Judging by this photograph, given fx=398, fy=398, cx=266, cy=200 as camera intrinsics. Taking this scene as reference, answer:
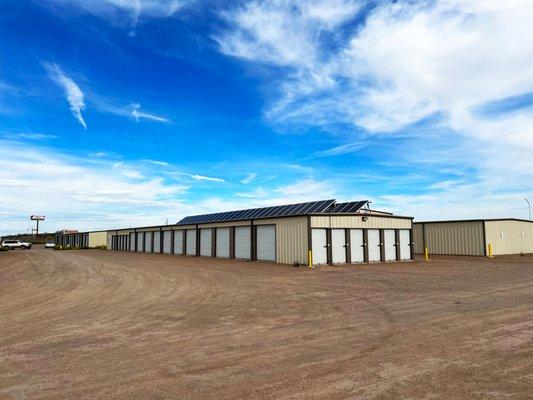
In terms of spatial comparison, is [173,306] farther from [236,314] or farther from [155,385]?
[155,385]

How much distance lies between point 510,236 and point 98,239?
242ft

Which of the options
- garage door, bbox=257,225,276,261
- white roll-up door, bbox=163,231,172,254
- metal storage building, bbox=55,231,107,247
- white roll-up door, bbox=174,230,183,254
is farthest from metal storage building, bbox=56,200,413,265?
metal storage building, bbox=55,231,107,247

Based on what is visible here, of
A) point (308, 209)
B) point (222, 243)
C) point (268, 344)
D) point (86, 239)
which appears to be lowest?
point (268, 344)

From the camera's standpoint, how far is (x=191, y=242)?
140ft

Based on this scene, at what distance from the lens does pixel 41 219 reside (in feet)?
395

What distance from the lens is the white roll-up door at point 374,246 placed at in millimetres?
30672

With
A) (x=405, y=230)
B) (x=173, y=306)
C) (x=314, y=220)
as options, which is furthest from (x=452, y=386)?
(x=405, y=230)

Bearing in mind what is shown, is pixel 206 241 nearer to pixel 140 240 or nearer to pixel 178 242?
pixel 178 242

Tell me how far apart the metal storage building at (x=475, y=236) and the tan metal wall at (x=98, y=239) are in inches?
2498

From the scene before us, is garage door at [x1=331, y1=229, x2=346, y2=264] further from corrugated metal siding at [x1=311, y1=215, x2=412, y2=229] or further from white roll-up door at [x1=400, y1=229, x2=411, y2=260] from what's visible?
white roll-up door at [x1=400, y1=229, x2=411, y2=260]

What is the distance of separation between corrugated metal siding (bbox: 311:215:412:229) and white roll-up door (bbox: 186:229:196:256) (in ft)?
59.2

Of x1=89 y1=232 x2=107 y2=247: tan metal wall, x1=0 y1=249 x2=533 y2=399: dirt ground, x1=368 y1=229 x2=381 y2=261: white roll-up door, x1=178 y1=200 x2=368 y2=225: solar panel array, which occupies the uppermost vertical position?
x1=178 y1=200 x2=368 y2=225: solar panel array

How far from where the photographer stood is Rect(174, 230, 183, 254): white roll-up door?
44966 mm

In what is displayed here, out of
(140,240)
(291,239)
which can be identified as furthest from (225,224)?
(140,240)
